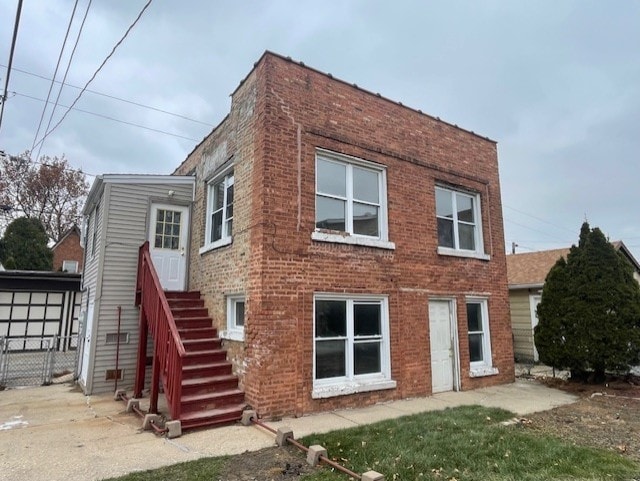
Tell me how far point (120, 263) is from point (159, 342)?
3.44 meters

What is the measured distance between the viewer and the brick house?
689 cm

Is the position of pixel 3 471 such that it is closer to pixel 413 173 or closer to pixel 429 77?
pixel 413 173

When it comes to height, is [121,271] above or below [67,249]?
below

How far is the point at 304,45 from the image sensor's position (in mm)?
8914

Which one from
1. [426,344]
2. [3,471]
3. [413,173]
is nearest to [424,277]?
[426,344]

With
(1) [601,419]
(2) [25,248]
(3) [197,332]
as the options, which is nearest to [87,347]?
(3) [197,332]

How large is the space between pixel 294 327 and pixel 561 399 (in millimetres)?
5844

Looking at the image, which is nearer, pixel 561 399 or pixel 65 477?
pixel 65 477

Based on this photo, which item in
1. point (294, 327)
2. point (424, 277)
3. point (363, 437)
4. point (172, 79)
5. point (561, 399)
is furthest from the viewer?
point (172, 79)

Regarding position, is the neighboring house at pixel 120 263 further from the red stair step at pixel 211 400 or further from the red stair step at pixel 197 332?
the red stair step at pixel 211 400

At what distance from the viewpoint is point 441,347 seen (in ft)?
29.1

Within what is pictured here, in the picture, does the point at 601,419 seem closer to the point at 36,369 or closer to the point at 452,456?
the point at 452,456

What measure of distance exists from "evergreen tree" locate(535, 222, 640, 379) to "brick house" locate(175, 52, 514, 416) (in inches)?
48.9

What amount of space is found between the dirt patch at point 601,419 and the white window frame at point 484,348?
173cm
